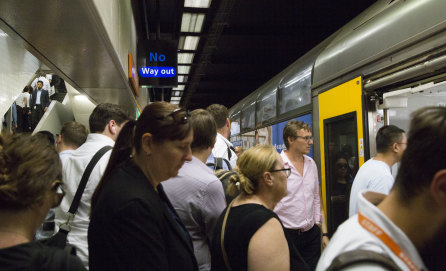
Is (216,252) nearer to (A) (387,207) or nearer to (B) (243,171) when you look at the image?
(B) (243,171)

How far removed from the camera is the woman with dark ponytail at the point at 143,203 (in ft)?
4.81

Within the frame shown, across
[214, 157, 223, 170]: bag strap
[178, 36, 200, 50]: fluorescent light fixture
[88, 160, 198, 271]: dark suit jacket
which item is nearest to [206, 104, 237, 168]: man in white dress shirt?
[214, 157, 223, 170]: bag strap

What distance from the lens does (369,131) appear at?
4.20 m

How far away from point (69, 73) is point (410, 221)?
18.3ft

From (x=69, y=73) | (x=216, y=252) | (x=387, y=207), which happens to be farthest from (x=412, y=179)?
(x=69, y=73)

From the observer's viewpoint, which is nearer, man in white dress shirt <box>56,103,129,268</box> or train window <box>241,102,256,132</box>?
man in white dress shirt <box>56,103,129,268</box>

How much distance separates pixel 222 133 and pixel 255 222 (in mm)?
2149

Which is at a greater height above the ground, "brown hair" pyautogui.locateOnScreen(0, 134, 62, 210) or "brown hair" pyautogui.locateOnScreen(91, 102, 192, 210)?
"brown hair" pyautogui.locateOnScreen(91, 102, 192, 210)

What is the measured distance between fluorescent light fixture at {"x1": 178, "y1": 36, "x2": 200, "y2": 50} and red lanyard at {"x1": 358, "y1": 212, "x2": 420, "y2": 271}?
11.8 m

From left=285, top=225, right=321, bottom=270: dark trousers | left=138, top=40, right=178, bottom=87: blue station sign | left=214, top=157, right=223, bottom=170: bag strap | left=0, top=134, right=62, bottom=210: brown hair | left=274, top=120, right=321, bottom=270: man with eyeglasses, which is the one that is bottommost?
left=285, top=225, right=321, bottom=270: dark trousers

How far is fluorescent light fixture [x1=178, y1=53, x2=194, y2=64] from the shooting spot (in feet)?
48.0

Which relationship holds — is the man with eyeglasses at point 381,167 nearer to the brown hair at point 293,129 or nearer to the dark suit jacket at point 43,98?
the brown hair at point 293,129

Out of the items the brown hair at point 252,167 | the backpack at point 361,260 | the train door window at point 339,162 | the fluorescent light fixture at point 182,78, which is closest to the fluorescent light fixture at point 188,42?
the fluorescent light fixture at point 182,78

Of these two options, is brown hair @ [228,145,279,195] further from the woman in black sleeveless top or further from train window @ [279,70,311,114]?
train window @ [279,70,311,114]
